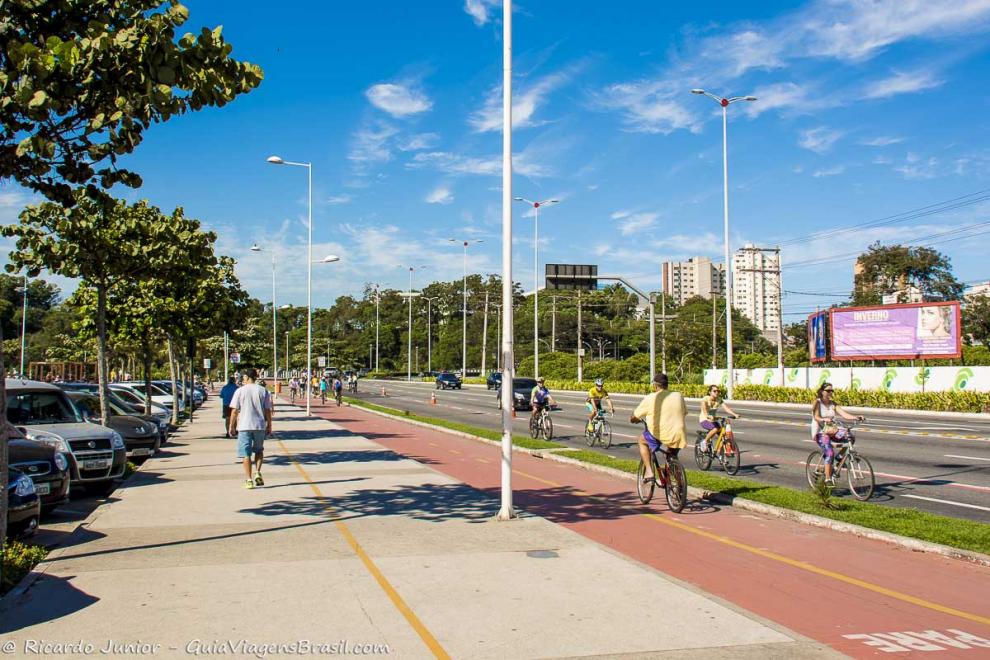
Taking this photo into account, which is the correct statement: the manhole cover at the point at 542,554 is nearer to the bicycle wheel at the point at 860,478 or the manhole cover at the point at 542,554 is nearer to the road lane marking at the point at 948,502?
the bicycle wheel at the point at 860,478

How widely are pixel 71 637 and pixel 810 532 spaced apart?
25.1 ft

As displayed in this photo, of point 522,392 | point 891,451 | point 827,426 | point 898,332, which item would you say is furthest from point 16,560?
point 898,332

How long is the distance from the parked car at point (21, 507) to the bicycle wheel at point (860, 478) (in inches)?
419

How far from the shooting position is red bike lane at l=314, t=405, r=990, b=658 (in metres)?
5.81

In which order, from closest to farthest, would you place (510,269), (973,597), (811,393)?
1. (973,597)
2. (510,269)
3. (811,393)

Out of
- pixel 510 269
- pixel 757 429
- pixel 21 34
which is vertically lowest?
pixel 757 429

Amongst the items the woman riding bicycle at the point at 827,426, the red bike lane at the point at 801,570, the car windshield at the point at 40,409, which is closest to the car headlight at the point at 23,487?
the car windshield at the point at 40,409

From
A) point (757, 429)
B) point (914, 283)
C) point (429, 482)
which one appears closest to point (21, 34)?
point (429, 482)

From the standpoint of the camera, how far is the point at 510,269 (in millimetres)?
10352

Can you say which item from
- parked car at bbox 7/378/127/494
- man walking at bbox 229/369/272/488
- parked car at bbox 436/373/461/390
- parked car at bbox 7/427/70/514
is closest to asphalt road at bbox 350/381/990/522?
man walking at bbox 229/369/272/488

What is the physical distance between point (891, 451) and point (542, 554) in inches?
555

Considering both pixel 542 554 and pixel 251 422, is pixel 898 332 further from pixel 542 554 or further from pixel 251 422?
pixel 542 554

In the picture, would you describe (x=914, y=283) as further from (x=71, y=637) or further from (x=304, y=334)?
(x=71, y=637)

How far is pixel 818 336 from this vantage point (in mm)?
52000
